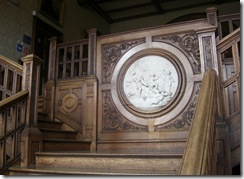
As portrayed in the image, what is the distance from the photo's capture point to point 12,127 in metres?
2.51

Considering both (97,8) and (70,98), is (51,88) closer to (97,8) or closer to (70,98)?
(70,98)

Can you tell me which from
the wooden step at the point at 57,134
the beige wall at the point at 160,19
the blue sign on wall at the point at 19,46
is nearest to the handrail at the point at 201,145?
the wooden step at the point at 57,134

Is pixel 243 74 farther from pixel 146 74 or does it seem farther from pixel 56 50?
pixel 56 50

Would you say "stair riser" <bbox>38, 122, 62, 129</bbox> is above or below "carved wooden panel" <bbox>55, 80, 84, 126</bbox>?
below

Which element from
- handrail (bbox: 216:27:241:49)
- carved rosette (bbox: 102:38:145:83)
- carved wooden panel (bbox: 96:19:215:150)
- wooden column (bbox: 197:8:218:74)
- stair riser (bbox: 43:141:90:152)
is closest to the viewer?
handrail (bbox: 216:27:241:49)

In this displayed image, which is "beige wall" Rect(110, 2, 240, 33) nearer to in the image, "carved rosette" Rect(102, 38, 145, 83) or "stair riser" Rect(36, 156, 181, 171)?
"carved rosette" Rect(102, 38, 145, 83)

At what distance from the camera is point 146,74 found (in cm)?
336

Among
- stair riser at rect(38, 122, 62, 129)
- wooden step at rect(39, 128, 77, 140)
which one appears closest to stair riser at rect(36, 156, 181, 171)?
wooden step at rect(39, 128, 77, 140)

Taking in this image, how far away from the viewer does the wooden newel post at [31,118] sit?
246 centimetres

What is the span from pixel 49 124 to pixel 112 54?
3.89 ft

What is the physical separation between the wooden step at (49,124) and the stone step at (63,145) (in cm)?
44

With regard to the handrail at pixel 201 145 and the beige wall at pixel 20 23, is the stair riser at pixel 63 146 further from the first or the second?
the beige wall at pixel 20 23

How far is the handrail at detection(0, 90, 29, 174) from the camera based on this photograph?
237 centimetres

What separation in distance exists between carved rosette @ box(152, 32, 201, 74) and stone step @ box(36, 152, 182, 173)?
139 cm
